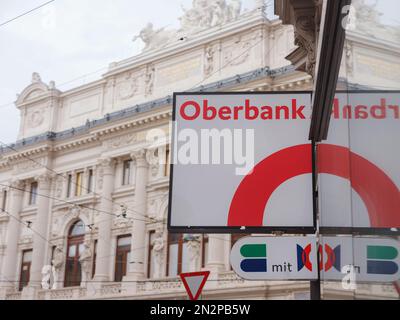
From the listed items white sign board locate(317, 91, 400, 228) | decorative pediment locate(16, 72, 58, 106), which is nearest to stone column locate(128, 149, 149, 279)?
decorative pediment locate(16, 72, 58, 106)

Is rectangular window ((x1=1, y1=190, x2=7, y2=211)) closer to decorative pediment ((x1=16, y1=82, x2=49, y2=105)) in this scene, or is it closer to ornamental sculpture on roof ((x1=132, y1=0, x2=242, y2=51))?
decorative pediment ((x1=16, y1=82, x2=49, y2=105))

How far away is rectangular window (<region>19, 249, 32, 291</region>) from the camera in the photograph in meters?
33.1

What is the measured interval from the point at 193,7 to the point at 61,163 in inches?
388

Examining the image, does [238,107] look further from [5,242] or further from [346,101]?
[5,242]

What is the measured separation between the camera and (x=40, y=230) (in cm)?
3300

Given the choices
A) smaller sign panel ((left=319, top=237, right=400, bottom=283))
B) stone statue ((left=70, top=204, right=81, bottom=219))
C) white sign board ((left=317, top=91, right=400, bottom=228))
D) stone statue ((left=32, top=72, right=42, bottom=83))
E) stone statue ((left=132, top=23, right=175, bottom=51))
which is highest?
stone statue ((left=132, top=23, right=175, bottom=51))

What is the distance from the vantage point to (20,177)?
3481cm

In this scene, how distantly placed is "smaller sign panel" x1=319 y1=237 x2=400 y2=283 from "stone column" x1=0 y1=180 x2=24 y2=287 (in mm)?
32840

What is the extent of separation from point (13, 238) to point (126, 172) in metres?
7.16

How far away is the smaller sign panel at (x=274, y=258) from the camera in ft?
13.4

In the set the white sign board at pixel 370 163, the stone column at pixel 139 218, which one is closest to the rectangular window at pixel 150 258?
the stone column at pixel 139 218
